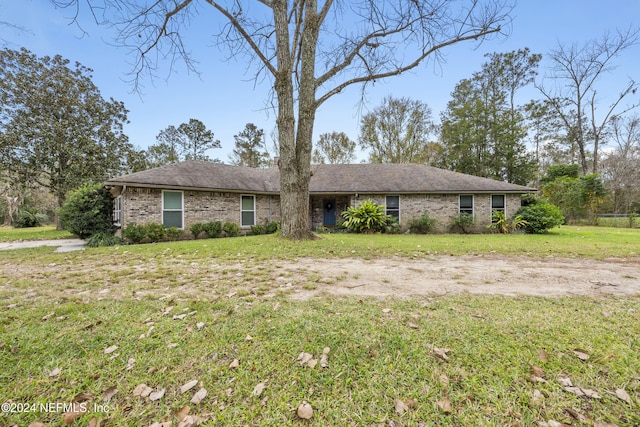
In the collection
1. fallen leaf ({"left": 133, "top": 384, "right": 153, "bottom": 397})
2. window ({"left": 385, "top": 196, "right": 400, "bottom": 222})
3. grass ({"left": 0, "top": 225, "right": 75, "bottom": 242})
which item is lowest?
grass ({"left": 0, "top": 225, "right": 75, "bottom": 242})

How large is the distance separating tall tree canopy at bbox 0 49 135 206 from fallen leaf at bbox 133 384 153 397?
20340 millimetres

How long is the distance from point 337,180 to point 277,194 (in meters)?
3.84

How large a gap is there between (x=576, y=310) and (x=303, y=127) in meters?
8.10

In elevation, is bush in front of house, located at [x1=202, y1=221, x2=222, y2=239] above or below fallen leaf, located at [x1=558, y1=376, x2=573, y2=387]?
above

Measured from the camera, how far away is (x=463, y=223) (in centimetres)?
1371

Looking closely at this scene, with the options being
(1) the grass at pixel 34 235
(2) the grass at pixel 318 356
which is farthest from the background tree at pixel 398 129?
(2) the grass at pixel 318 356

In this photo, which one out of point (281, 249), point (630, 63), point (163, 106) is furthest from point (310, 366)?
point (630, 63)

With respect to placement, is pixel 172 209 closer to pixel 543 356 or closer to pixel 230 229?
pixel 230 229

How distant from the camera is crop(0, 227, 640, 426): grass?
5.11 feet

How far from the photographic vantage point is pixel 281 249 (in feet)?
23.2

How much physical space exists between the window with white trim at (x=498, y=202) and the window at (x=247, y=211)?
13.0 m

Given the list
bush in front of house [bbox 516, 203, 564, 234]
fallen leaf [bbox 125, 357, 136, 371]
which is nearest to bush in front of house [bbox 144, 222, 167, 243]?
fallen leaf [bbox 125, 357, 136, 371]

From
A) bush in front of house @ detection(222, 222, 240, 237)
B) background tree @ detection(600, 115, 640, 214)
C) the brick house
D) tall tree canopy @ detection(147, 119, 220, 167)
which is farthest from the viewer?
tall tree canopy @ detection(147, 119, 220, 167)

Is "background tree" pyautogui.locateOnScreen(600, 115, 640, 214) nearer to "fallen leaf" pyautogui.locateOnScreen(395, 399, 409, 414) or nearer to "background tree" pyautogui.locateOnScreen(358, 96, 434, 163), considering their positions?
"background tree" pyautogui.locateOnScreen(358, 96, 434, 163)
